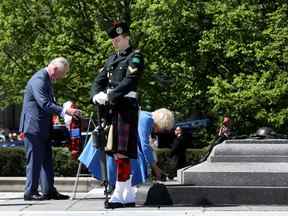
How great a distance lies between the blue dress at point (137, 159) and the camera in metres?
9.67

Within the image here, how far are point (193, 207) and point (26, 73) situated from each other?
1711 centimetres

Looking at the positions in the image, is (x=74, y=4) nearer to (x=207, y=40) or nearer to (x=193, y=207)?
(x=207, y=40)

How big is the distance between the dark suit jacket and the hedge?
18.3 ft

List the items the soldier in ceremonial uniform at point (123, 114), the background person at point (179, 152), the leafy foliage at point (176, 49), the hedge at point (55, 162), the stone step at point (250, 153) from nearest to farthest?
the soldier in ceremonial uniform at point (123, 114), the stone step at point (250, 153), the hedge at point (55, 162), the background person at point (179, 152), the leafy foliage at point (176, 49)

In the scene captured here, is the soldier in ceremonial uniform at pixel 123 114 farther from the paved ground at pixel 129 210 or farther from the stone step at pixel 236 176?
the stone step at pixel 236 176

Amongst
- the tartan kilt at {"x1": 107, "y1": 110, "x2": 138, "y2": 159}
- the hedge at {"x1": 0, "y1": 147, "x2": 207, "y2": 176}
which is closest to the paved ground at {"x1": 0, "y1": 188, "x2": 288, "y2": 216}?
the tartan kilt at {"x1": 107, "y1": 110, "x2": 138, "y2": 159}

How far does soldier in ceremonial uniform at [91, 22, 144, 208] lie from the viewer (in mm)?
8219

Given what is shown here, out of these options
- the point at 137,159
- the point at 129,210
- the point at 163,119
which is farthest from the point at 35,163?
the point at 129,210

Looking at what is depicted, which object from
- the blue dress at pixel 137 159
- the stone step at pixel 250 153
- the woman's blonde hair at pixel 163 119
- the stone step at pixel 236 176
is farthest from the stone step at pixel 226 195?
A: the woman's blonde hair at pixel 163 119

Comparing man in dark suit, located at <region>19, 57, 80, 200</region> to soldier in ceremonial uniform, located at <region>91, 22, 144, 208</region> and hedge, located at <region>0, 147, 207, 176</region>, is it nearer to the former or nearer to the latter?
soldier in ceremonial uniform, located at <region>91, 22, 144, 208</region>

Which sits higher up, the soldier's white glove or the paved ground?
the soldier's white glove

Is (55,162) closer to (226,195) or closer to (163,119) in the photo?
(163,119)

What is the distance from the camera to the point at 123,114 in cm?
831

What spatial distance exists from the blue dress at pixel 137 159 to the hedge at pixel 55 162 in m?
5.22
